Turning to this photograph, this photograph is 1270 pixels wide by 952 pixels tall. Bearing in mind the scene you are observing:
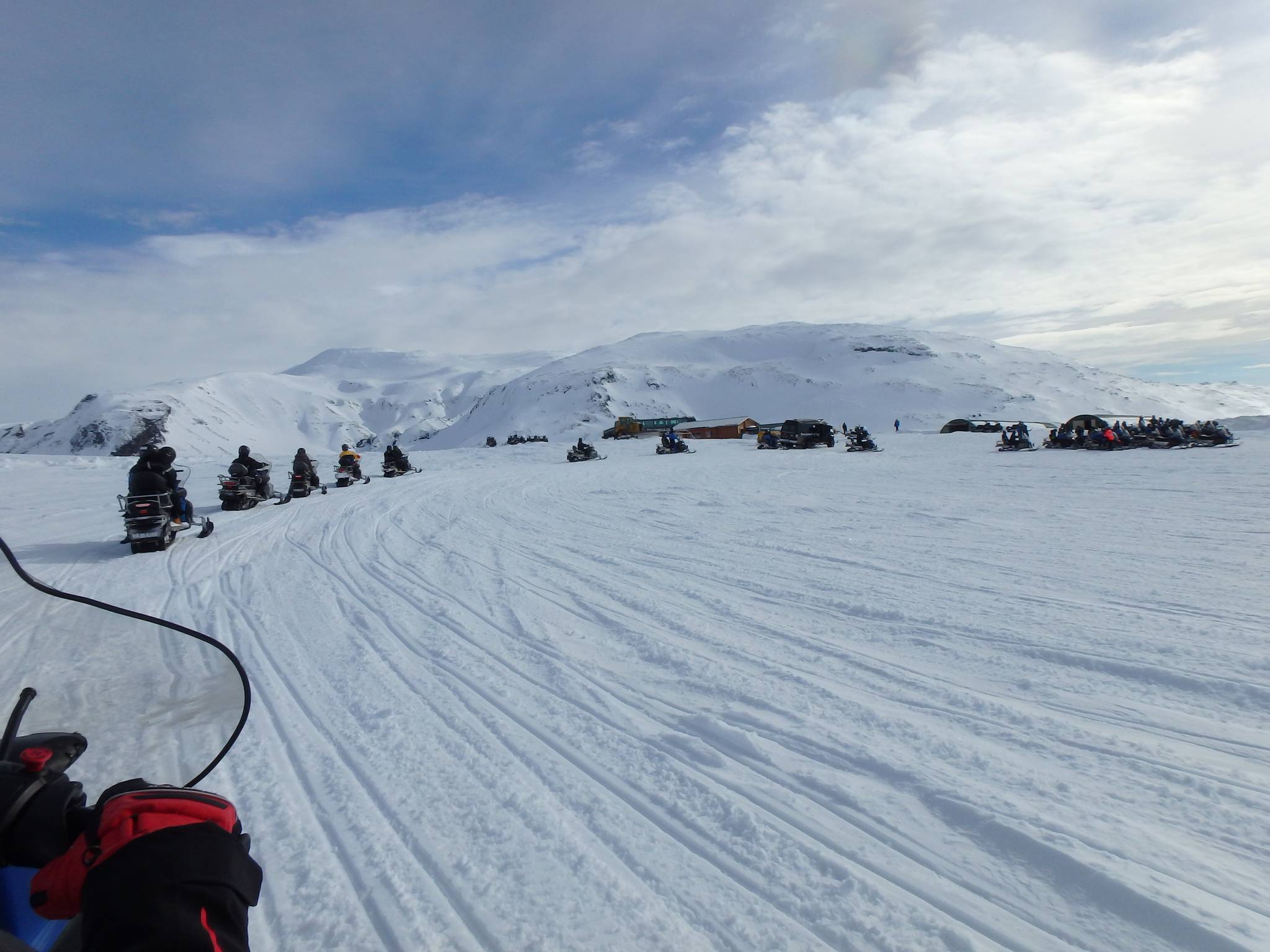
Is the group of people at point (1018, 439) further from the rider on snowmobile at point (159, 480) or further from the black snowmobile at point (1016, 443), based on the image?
the rider on snowmobile at point (159, 480)

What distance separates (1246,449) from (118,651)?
26200 mm

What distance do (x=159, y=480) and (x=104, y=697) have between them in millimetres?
10121

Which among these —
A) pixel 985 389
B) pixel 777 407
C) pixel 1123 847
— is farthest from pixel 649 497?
pixel 985 389

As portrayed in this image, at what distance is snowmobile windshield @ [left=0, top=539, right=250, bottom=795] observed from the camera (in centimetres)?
188

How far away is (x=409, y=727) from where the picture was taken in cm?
402

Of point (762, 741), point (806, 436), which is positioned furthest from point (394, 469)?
point (762, 741)

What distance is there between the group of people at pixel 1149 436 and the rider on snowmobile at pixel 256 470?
988 inches

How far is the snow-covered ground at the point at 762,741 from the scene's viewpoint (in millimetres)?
2479

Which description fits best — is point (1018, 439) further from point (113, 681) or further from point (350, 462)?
point (113, 681)

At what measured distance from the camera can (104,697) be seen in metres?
1.99

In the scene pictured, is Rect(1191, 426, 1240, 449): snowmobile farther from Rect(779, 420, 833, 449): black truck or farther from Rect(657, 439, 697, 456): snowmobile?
Rect(657, 439, 697, 456): snowmobile

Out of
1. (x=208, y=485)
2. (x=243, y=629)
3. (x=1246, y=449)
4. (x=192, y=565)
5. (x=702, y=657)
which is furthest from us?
(x=208, y=485)

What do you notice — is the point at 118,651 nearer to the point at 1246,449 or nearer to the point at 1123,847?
the point at 1123,847

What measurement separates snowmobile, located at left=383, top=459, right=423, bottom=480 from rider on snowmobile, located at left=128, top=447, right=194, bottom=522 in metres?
12.6
